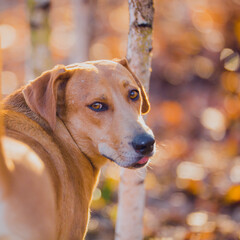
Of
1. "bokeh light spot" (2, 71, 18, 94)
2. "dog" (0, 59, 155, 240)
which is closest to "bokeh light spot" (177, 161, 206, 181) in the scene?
"dog" (0, 59, 155, 240)

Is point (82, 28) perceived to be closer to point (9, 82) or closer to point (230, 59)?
point (230, 59)

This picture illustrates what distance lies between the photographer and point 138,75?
369 cm

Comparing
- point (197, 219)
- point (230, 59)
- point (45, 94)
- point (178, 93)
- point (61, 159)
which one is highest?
point (45, 94)

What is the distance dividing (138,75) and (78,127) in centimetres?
76

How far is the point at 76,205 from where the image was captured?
3.02m

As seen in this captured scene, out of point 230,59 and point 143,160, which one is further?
point 230,59

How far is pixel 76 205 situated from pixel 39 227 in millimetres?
809

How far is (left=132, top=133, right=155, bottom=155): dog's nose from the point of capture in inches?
120

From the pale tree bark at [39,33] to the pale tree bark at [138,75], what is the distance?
2481 mm

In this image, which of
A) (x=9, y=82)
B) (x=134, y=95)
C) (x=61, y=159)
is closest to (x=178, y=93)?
(x=9, y=82)

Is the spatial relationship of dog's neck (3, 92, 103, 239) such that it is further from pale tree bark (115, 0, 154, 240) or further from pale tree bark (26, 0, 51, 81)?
pale tree bark (26, 0, 51, 81)

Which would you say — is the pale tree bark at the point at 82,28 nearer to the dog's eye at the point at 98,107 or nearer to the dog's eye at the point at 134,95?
the dog's eye at the point at 134,95

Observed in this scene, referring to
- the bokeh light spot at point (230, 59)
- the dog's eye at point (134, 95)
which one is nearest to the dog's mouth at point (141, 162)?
the dog's eye at point (134, 95)

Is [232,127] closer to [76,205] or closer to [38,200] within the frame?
[76,205]
